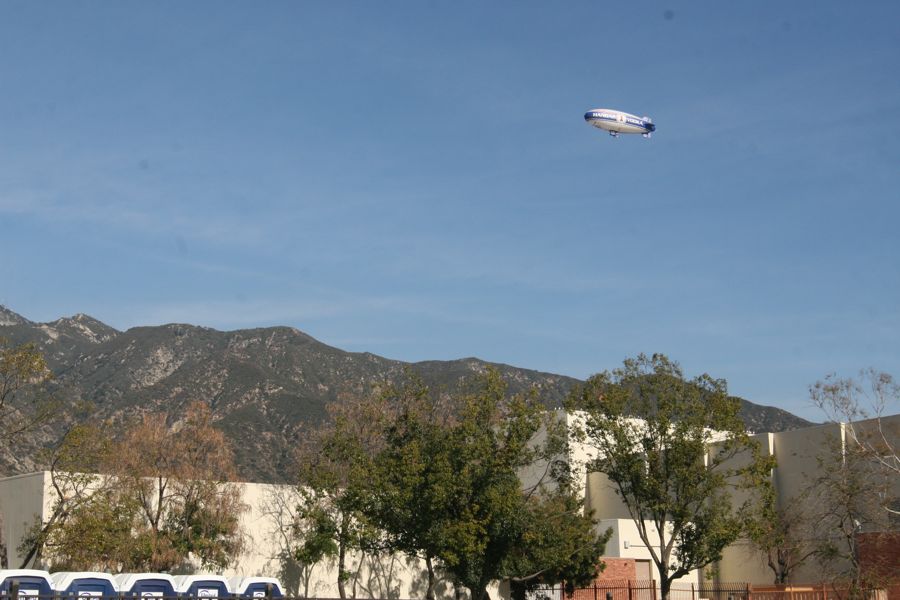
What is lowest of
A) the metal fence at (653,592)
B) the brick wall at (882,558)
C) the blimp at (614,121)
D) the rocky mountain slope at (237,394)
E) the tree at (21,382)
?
the metal fence at (653,592)

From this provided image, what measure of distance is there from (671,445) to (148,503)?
939 inches

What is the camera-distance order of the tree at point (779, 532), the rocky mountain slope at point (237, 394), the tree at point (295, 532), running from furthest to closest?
the rocky mountain slope at point (237, 394) < the tree at point (295, 532) < the tree at point (779, 532)

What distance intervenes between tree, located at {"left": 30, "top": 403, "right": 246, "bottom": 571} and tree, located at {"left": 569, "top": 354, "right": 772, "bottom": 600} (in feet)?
57.5

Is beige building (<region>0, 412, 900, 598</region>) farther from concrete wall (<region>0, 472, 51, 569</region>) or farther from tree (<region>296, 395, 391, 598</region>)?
tree (<region>296, 395, 391, 598</region>)

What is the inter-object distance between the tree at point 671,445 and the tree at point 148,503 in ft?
57.5

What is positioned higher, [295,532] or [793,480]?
[793,480]

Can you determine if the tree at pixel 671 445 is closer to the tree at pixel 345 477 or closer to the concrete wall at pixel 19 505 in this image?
the tree at pixel 345 477

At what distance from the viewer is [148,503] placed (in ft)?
160

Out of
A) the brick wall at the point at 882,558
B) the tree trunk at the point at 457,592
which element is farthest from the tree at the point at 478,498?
the brick wall at the point at 882,558

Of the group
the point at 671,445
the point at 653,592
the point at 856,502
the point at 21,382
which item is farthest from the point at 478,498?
the point at 21,382

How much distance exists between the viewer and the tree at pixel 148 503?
41656mm

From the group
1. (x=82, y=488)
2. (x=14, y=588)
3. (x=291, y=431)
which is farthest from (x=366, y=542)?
(x=291, y=431)

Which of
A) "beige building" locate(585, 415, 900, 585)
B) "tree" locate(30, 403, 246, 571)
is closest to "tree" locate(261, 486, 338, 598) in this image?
"tree" locate(30, 403, 246, 571)

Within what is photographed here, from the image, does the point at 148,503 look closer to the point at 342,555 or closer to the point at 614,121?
the point at 342,555
